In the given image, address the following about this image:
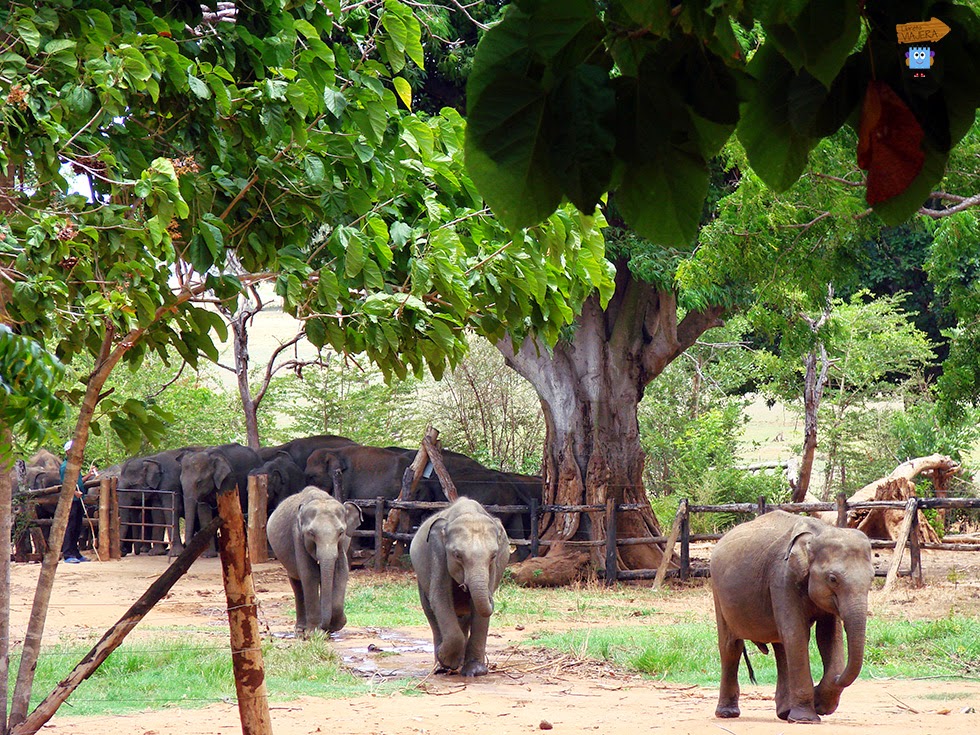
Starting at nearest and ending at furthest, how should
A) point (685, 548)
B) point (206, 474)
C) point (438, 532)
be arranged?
point (438, 532) → point (685, 548) → point (206, 474)

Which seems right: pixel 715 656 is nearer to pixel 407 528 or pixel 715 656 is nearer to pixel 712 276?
pixel 712 276

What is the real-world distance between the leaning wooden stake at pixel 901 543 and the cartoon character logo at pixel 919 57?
14145 millimetres

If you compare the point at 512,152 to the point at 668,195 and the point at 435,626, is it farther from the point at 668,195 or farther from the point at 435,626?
the point at 435,626

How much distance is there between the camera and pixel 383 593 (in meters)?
16.7

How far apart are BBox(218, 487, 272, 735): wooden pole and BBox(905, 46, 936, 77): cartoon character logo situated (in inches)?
147

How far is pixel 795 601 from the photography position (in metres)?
8.00

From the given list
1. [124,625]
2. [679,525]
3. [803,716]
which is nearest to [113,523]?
[679,525]

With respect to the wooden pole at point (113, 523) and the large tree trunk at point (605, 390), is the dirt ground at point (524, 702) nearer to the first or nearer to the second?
the large tree trunk at point (605, 390)

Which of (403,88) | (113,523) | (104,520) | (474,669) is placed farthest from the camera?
(113,523)

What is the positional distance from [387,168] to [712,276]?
8710 millimetres

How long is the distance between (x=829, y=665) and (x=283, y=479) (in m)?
15.9

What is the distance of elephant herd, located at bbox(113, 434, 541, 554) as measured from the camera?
20.7m

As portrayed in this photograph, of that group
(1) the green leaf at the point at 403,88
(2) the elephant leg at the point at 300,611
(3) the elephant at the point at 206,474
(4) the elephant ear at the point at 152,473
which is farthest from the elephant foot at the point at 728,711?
(4) the elephant ear at the point at 152,473

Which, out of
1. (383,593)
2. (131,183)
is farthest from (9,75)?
(383,593)
